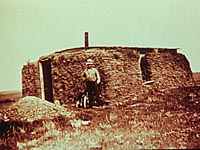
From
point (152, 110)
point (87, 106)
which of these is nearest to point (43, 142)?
point (152, 110)

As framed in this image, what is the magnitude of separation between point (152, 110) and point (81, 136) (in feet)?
8.02

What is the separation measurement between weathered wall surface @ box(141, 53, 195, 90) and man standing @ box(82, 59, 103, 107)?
2.93 meters

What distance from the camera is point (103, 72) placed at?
8.71 metres

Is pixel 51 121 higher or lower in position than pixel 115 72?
lower

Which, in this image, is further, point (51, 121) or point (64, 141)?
point (51, 121)

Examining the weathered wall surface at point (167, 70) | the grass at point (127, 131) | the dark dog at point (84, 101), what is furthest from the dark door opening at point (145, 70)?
the grass at point (127, 131)

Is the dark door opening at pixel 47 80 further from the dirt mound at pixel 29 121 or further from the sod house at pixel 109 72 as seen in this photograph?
the dirt mound at pixel 29 121

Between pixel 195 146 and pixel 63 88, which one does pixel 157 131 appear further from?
pixel 63 88

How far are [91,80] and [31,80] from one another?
12.3 ft

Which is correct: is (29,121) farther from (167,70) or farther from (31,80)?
(167,70)

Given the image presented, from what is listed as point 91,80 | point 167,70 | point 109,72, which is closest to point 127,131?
point 91,80

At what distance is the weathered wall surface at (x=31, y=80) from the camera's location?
35.4 feet

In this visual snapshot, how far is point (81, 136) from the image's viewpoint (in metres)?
5.09

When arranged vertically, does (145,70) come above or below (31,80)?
above
